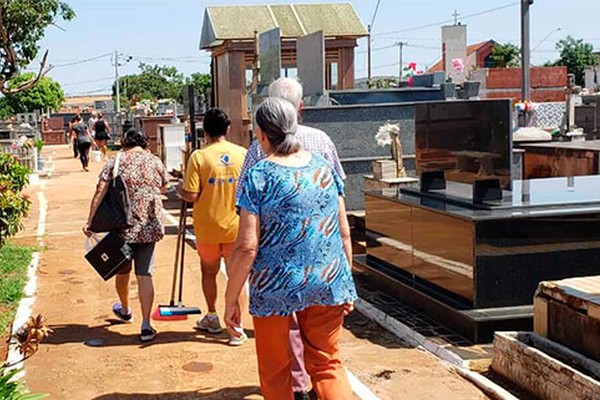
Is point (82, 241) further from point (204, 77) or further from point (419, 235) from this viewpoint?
point (204, 77)

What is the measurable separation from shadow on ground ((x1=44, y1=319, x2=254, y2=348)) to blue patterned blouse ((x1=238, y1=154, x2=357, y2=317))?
2485mm

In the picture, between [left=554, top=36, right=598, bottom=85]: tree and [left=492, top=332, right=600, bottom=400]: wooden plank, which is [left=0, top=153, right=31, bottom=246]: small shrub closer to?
[left=492, top=332, right=600, bottom=400]: wooden plank

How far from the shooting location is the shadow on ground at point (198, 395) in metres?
5.36

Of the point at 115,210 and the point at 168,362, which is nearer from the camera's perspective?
the point at 168,362

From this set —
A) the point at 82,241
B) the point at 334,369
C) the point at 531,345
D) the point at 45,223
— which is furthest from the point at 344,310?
the point at 45,223

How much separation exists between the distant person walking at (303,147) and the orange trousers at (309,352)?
49 centimetres

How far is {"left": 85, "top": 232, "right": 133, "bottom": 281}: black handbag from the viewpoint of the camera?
6.62 m

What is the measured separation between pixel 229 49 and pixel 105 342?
10307 millimetres

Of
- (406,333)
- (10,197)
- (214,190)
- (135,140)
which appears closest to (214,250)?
(214,190)

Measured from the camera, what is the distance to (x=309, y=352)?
4.32 m

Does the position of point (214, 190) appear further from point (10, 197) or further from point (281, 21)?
point (281, 21)

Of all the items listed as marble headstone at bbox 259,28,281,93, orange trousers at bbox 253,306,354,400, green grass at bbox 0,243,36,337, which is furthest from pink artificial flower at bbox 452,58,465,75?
orange trousers at bbox 253,306,354,400

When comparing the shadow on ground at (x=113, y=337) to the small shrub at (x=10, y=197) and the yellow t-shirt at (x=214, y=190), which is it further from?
the small shrub at (x=10, y=197)

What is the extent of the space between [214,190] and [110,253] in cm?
99
